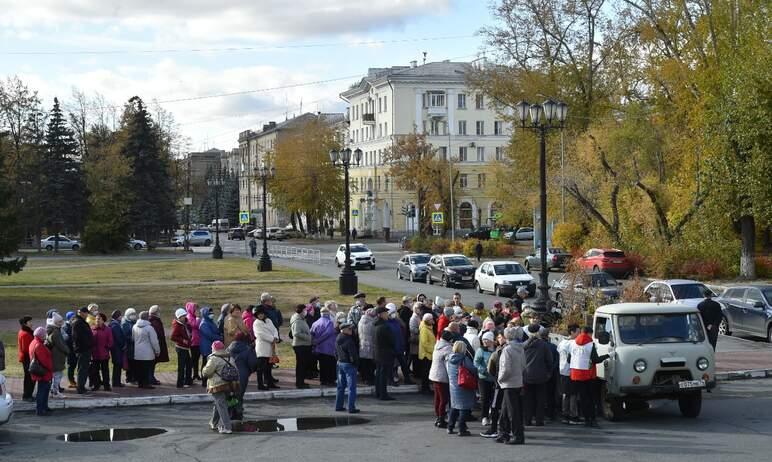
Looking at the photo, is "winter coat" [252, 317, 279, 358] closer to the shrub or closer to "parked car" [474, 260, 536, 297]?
"parked car" [474, 260, 536, 297]

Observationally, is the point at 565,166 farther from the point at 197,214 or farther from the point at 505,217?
the point at 197,214

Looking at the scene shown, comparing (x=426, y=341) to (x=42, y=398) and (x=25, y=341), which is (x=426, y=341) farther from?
(x=25, y=341)

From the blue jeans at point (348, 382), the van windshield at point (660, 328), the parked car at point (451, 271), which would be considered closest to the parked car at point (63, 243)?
the parked car at point (451, 271)

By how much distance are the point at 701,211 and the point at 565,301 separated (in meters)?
23.8

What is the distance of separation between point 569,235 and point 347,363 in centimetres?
4678

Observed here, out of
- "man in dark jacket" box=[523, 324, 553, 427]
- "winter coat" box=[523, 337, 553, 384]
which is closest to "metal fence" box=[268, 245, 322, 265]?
"man in dark jacket" box=[523, 324, 553, 427]

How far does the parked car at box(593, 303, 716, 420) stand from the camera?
Answer: 583 inches

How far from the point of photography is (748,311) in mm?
25391

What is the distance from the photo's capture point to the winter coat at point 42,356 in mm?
15945

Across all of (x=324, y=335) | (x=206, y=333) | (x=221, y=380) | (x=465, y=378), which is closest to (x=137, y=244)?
(x=206, y=333)

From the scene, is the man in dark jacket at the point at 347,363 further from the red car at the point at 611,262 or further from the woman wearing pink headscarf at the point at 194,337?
the red car at the point at 611,262

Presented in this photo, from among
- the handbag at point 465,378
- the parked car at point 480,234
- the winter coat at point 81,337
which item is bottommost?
the handbag at point 465,378

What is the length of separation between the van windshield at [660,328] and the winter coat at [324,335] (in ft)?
19.1

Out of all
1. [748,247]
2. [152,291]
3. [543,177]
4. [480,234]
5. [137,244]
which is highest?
[543,177]
